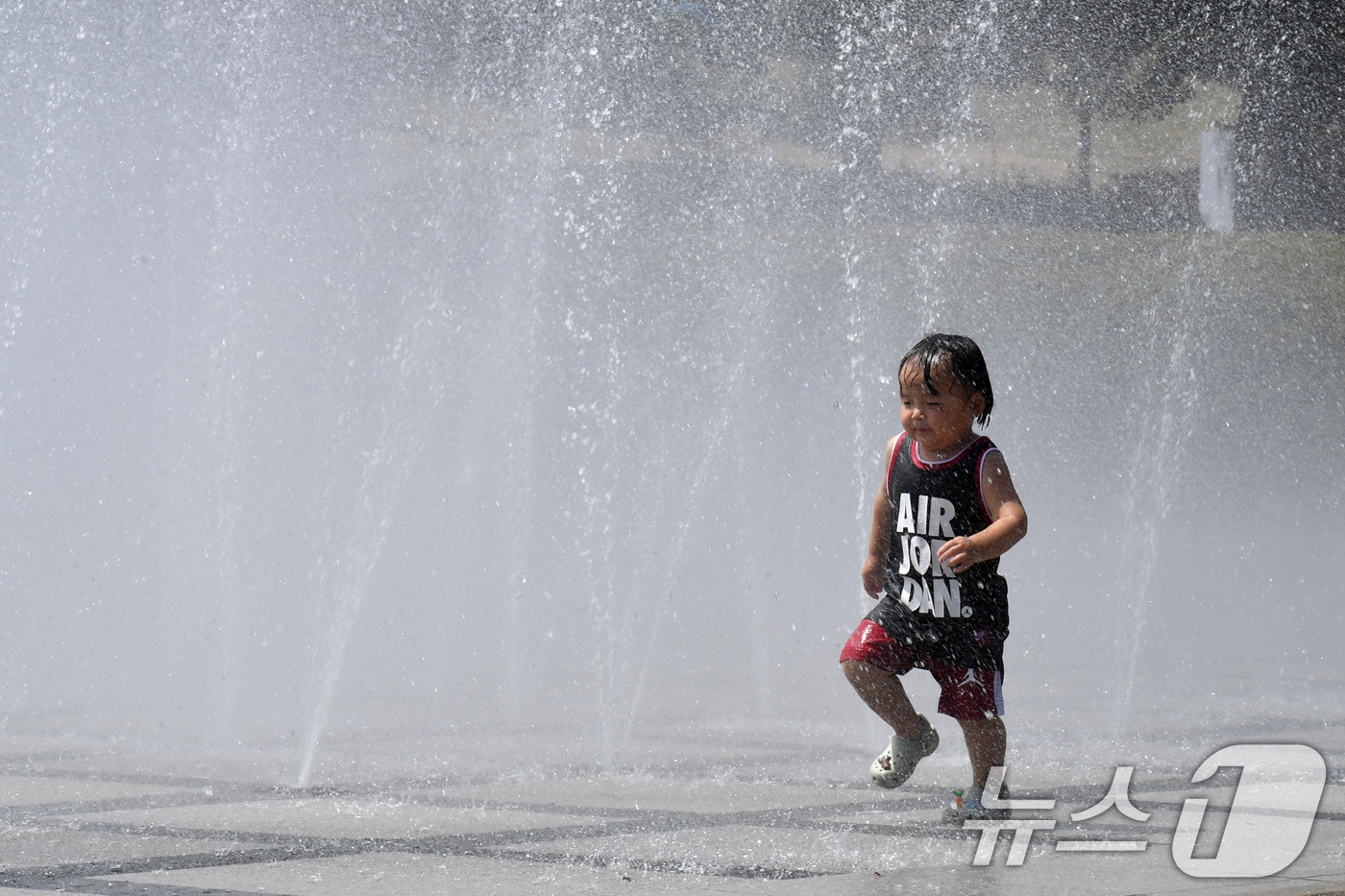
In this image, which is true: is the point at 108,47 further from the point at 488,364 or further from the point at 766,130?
the point at 766,130

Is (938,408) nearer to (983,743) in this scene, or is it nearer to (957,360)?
(957,360)

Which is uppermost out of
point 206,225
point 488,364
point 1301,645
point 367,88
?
point 367,88

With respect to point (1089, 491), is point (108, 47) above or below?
above

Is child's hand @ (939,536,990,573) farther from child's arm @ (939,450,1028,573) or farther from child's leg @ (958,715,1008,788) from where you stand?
child's leg @ (958,715,1008,788)

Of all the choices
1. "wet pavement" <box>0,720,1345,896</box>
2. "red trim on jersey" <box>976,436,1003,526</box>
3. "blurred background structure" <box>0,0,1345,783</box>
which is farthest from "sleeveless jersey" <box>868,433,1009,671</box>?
"blurred background structure" <box>0,0,1345,783</box>

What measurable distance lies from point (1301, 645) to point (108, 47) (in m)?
6.46

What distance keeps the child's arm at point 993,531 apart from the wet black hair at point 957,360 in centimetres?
17

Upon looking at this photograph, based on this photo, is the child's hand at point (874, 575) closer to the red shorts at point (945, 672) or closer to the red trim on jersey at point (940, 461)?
the red shorts at point (945, 672)

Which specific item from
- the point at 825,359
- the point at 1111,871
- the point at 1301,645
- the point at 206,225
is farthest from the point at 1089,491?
the point at 1111,871

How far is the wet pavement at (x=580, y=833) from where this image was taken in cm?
280

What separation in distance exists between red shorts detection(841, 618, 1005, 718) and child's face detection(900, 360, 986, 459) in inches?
15.8

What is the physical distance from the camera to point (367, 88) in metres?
9.30

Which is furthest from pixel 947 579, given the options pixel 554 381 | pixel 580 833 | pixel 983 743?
pixel 554 381

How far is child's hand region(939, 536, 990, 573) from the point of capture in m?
3.17
